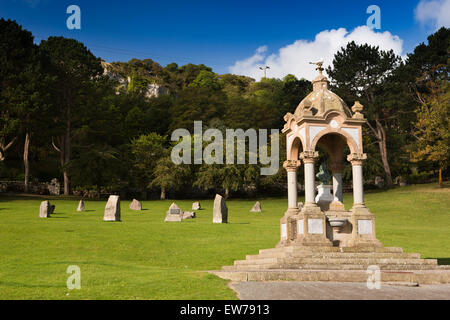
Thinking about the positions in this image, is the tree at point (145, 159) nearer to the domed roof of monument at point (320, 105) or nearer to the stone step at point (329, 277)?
the domed roof of monument at point (320, 105)

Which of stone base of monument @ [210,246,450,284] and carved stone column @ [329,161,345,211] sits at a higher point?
carved stone column @ [329,161,345,211]

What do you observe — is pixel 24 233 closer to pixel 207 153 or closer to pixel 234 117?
pixel 207 153

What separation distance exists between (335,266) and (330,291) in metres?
4.35

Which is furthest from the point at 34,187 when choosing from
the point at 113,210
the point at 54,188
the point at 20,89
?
the point at 113,210

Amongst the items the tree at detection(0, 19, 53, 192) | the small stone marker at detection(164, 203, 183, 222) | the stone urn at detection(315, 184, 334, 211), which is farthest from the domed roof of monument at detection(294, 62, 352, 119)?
the tree at detection(0, 19, 53, 192)

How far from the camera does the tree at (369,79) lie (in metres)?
58.4

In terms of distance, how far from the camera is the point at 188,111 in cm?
6675

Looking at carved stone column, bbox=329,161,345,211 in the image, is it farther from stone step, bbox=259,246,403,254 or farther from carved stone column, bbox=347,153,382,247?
stone step, bbox=259,246,403,254

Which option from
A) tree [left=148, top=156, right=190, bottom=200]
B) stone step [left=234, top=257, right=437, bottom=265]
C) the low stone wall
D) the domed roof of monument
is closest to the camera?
stone step [left=234, top=257, right=437, bottom=265]

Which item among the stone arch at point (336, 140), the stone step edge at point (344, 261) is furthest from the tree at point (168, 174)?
the stone step edge at point (344, 261)

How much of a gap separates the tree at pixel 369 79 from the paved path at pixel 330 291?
5199cm

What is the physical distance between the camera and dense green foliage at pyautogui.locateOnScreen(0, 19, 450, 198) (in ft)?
160

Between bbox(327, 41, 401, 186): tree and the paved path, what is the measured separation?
51992 millimetres
